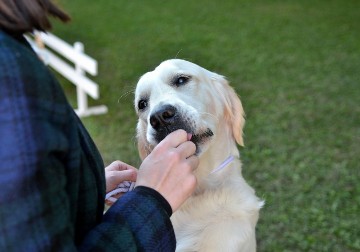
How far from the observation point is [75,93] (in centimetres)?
683

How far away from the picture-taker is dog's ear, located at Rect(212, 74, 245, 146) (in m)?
2.34

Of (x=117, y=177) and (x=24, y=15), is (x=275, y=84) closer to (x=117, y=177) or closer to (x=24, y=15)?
(x=117, y=177)

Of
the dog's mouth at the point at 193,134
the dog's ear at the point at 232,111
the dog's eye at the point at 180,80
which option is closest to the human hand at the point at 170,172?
the dog's mouth at the point at 193,134

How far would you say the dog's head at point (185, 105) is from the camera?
75.8 inches

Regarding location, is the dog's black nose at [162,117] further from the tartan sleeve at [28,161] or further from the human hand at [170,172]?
the tartan sleeve at [28,161]

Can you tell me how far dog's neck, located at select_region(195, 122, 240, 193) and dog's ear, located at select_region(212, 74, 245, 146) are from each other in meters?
0.06

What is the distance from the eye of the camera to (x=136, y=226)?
1103 millimetres

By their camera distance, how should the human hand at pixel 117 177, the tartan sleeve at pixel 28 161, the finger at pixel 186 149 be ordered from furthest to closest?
the human hand at pixel 117 177 → the finger at pixel 186 149 → the tartan sleeve at pixel 28 161

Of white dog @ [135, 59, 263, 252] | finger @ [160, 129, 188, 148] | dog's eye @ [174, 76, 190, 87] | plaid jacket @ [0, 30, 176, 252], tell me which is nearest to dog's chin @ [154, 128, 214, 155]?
white dog @ [135, 59, 263, 252]

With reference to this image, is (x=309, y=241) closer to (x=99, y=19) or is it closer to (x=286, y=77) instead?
(x=286, y=77)

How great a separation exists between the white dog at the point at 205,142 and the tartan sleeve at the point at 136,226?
0.78 meters

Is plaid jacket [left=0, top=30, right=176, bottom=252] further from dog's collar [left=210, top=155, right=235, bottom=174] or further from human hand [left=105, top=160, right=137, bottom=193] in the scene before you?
dog's collar [left=210, top=155, right=235, bottom=174]

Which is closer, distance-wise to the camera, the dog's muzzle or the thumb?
the thumb

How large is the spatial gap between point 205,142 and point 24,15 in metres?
1.24
